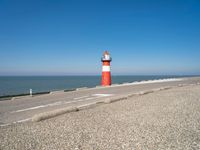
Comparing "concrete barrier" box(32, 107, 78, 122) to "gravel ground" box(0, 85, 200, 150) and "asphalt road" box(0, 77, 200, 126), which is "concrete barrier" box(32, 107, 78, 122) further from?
"asphalt road" box(0, 77, 200, 126)

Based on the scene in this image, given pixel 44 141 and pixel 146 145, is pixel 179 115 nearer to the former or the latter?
pixel 146 145

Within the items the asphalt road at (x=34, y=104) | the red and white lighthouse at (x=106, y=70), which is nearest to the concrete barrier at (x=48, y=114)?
the asphalt road at (x=34, y=104)

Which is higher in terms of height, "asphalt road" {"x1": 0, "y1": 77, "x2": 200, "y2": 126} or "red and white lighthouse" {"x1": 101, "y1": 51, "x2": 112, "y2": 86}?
"red and white lighthouse" {"x1": 101, "y1": 51, "x2": 112, "y2": 86}

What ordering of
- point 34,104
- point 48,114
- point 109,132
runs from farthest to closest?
point 34,104 → point 48,114 → point 109,132

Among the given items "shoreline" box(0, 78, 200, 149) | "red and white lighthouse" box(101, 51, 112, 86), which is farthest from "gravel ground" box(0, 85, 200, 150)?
"red and white lighthouse" box(101, 51, 112, 86)

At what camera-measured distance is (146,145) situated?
4277mm

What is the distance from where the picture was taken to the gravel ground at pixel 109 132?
14.3 feet

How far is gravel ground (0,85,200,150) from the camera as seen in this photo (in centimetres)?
434

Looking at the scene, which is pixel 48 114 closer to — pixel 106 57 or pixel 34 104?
pixel 34 104

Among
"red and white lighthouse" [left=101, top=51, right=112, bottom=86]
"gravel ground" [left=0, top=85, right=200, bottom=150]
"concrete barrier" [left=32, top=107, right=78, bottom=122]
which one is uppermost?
"red and white lighthouse" [left=101, top=51, right=112, bottom=86]

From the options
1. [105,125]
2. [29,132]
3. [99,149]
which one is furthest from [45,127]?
[99,149]

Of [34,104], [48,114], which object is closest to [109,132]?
[48,114]

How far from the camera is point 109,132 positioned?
5.19 m

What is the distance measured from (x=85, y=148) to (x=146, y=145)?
1.32 metres
